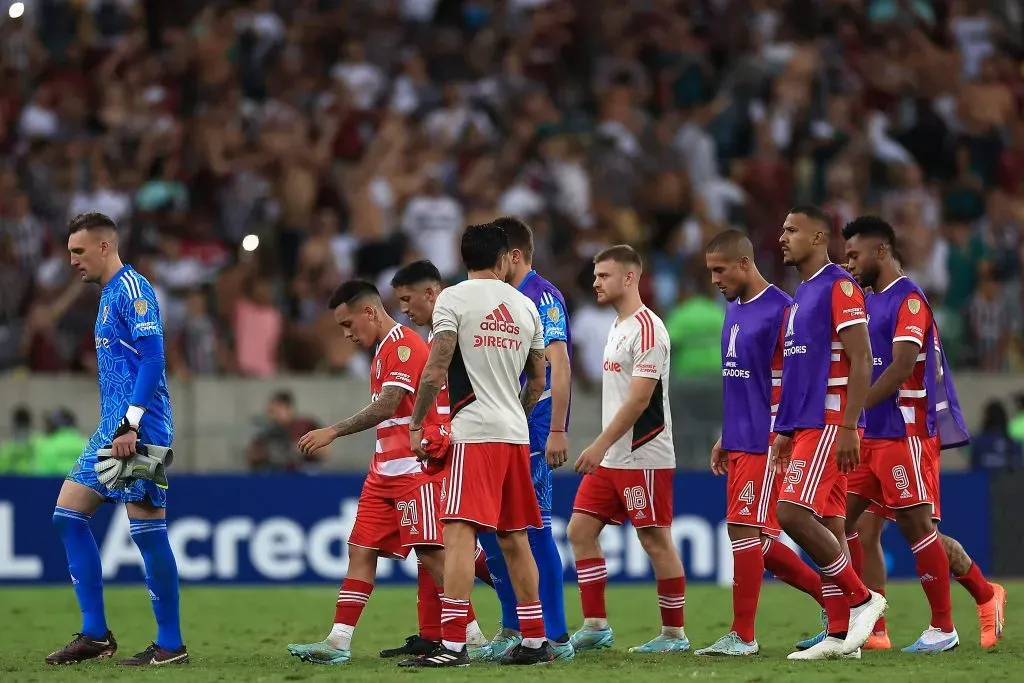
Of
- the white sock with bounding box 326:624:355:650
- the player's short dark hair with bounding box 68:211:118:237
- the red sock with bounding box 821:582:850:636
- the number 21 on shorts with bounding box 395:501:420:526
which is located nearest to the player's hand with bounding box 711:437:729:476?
the red sock with bounding box 821:582:850:636

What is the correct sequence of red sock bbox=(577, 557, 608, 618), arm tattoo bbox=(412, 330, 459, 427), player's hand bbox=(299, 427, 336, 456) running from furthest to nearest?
red sock bbox=(577, 557, 608, 618) → player's hand bbox=(299, 427, 336, 456) → arm tattoo bbox=(412, 330, 459, 427)

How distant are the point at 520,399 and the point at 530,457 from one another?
390mm

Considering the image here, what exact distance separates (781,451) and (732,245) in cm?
131

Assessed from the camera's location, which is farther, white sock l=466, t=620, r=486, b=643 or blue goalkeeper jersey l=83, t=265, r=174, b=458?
white sock l=466, t=620, r=486, b=643

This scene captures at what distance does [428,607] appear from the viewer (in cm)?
1050

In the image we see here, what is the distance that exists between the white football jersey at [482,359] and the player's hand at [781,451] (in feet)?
5.40

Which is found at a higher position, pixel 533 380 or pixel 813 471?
pixel 533 380

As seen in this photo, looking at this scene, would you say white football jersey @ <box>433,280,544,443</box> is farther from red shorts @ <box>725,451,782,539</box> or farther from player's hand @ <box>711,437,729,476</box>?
player's hand @ <box>711,437,729,476</box>

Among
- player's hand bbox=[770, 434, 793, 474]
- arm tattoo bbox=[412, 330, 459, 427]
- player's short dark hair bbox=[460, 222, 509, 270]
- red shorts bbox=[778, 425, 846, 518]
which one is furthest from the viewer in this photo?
player's hand bbox=[770, 434, 793, 474]

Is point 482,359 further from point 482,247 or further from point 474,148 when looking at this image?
point 474,148

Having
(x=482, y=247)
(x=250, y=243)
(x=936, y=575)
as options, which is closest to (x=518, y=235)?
(x=482, y=247)

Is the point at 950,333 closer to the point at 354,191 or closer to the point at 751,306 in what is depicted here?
the point at 354,191

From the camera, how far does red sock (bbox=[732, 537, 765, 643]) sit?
10.3 meters

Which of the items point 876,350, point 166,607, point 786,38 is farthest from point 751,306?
point 786,38
